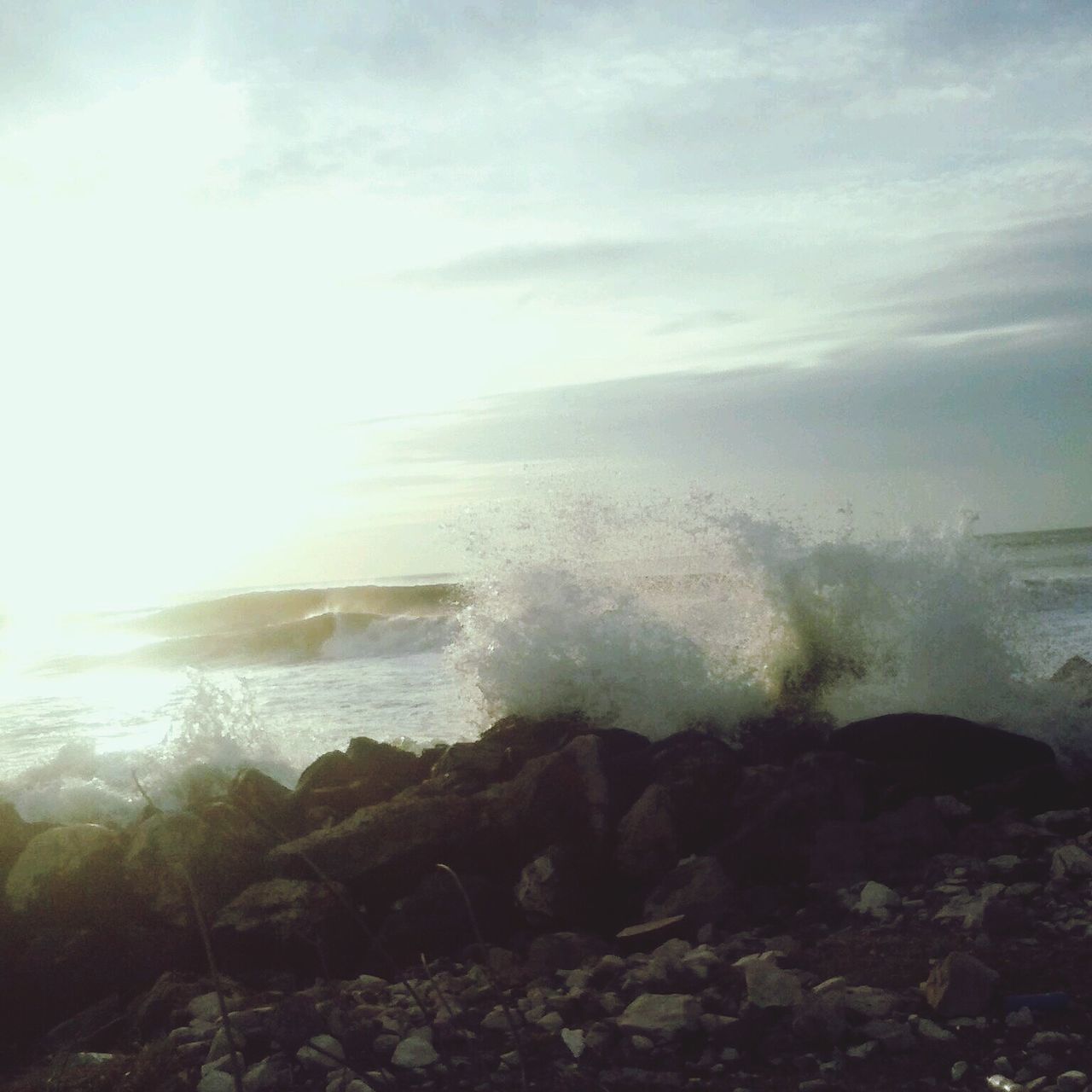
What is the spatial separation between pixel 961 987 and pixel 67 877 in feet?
15.7

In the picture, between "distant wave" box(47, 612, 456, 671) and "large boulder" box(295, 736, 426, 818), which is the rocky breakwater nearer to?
"large boulder" box(295, 736, 426, 818)

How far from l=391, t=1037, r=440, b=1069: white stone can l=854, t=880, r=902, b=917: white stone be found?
204 cm

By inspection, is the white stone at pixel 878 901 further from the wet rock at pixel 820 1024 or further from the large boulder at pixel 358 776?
the large boulder at pixel 358 776

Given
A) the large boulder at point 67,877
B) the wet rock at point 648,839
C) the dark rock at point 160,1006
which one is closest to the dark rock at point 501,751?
the wet rock at point 648,839

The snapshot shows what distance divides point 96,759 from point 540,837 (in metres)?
5.09

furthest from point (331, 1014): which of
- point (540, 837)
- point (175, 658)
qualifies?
point (175, 658)

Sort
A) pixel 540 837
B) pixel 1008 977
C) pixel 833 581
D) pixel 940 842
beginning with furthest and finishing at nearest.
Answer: pixel 833 581
pixel 540 837
pixel 940 842
pixel 1008 977

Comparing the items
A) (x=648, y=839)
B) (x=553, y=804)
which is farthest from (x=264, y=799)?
(x=648, y=839)

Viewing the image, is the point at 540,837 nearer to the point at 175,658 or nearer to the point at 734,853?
the point at 734,853

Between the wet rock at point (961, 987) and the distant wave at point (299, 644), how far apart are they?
53.6 feet

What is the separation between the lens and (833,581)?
973 centimetres

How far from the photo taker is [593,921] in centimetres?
568

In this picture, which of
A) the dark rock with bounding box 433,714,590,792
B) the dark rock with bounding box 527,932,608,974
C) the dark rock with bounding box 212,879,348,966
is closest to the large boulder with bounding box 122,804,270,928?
the dark rock with bounding box 212,879,348,966

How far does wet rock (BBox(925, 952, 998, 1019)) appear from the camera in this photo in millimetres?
3918
